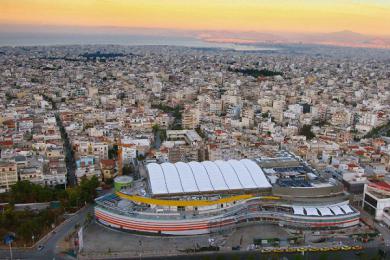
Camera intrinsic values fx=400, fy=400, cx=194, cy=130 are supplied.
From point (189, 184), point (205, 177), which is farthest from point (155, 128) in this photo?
point (189, 184)

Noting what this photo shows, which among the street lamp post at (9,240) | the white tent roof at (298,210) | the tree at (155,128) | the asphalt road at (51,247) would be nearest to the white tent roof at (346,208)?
the white tent roof at (298,210)

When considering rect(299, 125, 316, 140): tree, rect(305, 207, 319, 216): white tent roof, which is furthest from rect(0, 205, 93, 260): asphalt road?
rect(299, 125, 316, 140): tree

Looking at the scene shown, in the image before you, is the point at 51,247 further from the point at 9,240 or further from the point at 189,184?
the point at 189,184

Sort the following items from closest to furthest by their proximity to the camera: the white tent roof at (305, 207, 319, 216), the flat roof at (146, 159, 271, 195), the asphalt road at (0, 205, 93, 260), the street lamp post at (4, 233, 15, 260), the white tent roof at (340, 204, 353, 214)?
the asphalt road at (0, 205, 93, 260) < the street lamp post at (4, 233, 15, 260) < the white tent roof at (305, 207, 319, 216) < the white tent roof at (340, 204, 353, 214) < the flat roof at (146, 159, 271, 195)

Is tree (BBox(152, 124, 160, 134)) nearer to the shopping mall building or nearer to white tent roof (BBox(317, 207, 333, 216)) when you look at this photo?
the shopping mall building

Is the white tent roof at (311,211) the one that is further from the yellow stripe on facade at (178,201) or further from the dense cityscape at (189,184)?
the yellow stripe on facade at (178,201)
